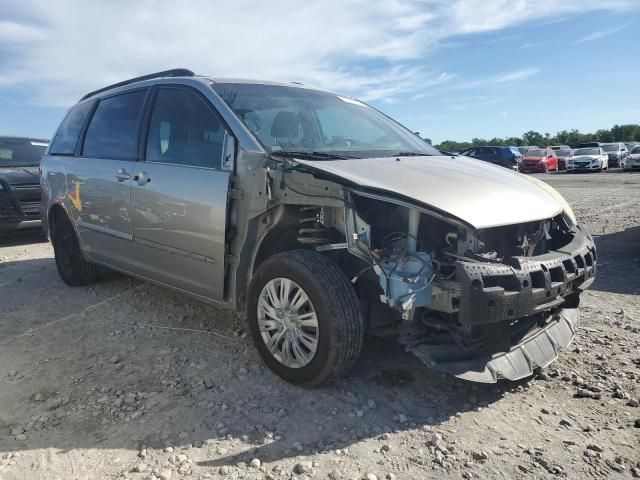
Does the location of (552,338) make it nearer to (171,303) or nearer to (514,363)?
(514,363)

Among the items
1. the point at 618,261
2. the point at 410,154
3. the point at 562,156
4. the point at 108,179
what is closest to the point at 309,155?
the point at 410,154

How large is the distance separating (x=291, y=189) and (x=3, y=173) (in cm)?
710

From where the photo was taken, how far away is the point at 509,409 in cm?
285

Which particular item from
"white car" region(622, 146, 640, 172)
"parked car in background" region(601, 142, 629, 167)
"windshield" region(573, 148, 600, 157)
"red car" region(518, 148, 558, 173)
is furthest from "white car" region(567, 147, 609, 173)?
"parked car in background" region(601, 142, 629, 167)

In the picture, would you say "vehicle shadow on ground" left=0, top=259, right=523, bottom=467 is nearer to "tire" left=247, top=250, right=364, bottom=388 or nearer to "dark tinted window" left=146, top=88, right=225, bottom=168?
"tire" left=247, top=250, right=364, bottom=388

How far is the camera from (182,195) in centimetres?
355

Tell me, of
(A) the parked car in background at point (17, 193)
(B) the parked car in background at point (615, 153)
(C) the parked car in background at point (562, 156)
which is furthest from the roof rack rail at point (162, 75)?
(B) the parked car in background at point (615, 153)

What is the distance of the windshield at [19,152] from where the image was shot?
8789mm

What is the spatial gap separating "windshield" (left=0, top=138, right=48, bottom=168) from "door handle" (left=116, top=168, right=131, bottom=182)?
19.2 ft

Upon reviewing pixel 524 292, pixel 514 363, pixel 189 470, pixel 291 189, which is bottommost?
pixel 189 470

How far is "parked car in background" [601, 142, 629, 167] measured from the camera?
32281mm

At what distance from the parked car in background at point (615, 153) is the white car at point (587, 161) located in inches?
145

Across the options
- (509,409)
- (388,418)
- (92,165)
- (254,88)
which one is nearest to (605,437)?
(509,409)

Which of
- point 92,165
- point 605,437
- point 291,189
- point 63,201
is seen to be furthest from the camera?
point 63,201
